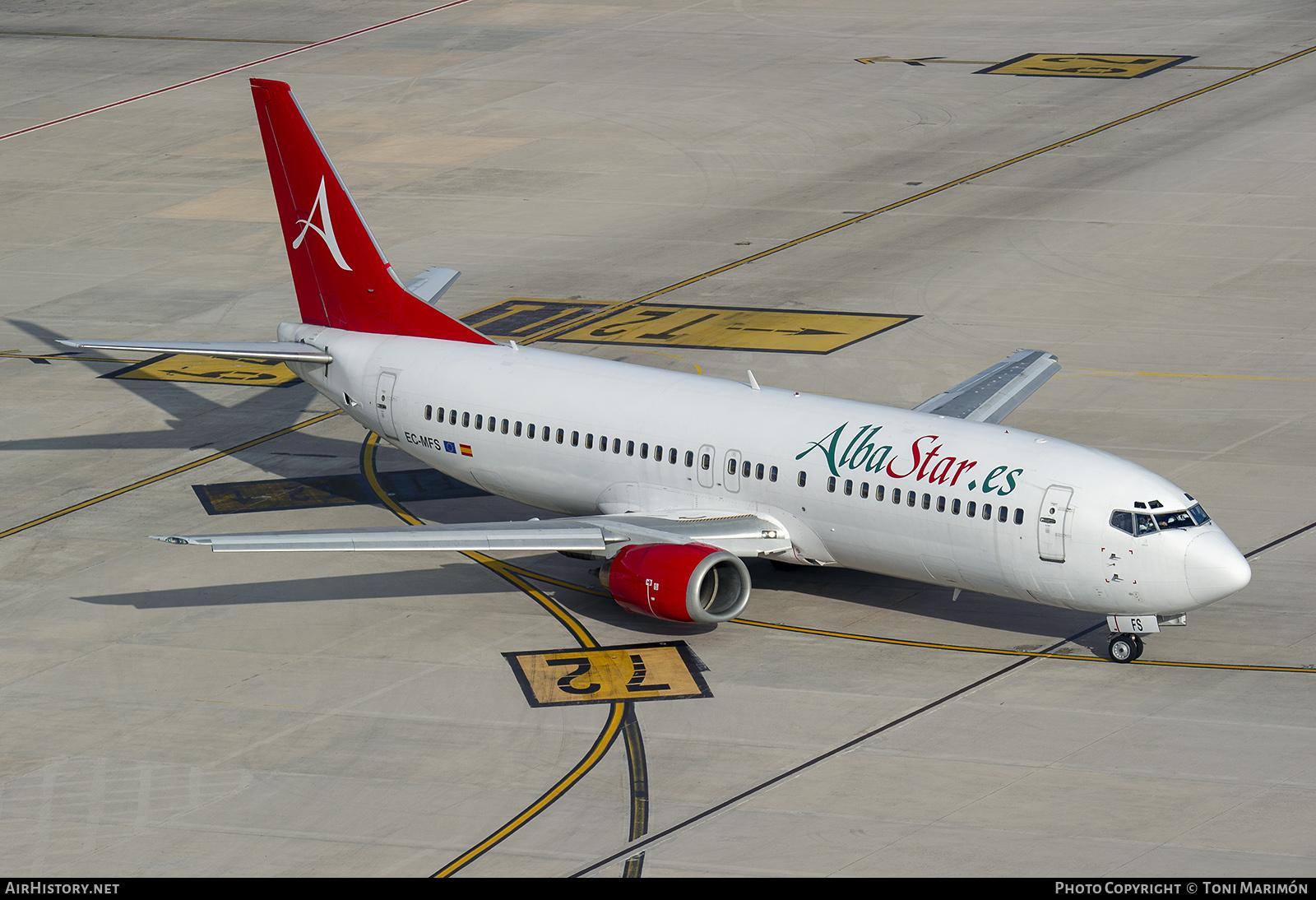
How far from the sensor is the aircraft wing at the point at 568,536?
1361 inches

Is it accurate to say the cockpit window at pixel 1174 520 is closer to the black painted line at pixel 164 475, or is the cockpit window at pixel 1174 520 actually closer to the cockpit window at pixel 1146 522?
the cockpit window at pixel 1146 522

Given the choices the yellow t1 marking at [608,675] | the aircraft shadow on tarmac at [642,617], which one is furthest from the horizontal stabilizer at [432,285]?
the yellow t1 marking at [608,675]

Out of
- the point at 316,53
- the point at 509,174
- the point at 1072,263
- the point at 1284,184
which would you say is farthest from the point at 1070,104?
the point at 316,53

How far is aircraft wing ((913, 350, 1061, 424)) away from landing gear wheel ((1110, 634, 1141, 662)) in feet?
23.9

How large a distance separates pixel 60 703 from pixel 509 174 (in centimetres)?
4181

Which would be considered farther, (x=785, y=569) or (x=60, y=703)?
(x=785, y=569)

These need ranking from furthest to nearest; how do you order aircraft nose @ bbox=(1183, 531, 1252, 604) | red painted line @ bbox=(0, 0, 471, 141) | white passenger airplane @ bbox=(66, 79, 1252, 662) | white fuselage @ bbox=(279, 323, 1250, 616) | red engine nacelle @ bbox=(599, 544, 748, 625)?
red painted line @ bbox=(0, 0, 471, 141)
red engine nacelle @ bbox=(599, 544, 748, 625)
white passenger airplane @ bbox=(66, 79, 1252, 662)
white fuselage @ bbox=(279, 323, 1250, 616)
aircraft nose @ bbox=(1183, 531, 1252, 604)

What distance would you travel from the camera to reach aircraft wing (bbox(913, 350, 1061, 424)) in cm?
4050

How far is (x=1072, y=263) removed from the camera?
195ft

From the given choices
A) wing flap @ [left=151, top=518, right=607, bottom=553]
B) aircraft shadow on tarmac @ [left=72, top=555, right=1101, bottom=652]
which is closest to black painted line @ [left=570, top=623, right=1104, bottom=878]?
aircraft shadow on tarmac @ [left=72, top=555, right=1101, bottom=652]

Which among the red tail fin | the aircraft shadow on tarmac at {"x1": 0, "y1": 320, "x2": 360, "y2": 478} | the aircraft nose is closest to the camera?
the aircraft nose

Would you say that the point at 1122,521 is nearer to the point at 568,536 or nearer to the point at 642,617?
the point at 642,617

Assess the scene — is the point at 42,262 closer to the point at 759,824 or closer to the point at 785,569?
the point at 785,569

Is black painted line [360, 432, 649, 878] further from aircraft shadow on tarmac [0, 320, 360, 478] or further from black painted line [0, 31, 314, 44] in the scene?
black painted line [0, 31, 314, 44]
